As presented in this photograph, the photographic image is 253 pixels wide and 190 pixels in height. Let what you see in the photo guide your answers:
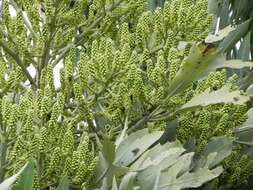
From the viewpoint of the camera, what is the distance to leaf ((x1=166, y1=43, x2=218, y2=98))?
7.14 feet

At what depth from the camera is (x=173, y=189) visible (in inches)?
78.2

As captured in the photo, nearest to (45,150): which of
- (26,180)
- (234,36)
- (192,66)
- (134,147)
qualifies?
(134,147)

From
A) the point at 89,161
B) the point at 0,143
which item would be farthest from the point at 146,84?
the point at 0,143

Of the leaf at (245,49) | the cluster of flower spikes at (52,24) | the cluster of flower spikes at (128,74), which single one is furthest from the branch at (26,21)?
the leaf at (245,49)

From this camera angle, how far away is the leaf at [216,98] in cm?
219

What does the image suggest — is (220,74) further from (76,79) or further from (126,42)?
(76,79)

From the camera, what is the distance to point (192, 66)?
2.21 metres

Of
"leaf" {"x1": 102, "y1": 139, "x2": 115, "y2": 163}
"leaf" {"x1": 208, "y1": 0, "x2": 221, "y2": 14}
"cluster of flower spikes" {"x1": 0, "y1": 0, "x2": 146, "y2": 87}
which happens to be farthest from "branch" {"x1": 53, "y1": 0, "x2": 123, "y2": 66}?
"leaf" {"x1": 208, "y1": 0, "x2": 221, "y2": 14}

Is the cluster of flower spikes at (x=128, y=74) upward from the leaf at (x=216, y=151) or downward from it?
upward

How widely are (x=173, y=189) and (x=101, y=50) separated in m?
0.57

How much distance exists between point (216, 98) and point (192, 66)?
126 mm

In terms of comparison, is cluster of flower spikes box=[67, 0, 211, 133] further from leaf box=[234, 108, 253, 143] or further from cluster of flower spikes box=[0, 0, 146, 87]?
leaf box=[234, 108, 253, 143]

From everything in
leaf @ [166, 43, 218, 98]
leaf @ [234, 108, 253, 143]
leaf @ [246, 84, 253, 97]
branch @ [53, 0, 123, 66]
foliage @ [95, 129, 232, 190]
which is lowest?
leaf @ [234, 108, 253, 143]

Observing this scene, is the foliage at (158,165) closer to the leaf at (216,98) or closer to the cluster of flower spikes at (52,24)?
the leaf at (216,98)
